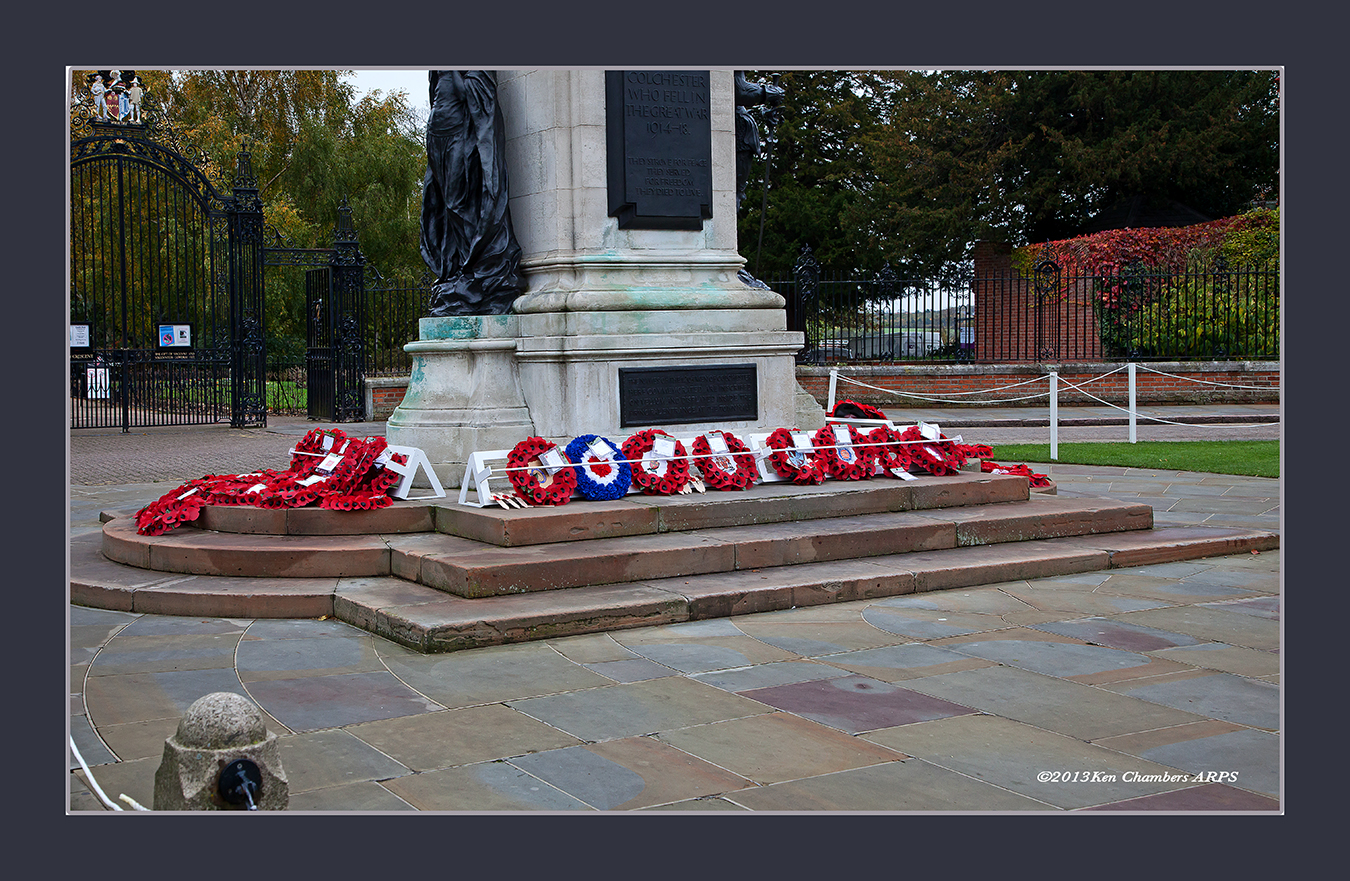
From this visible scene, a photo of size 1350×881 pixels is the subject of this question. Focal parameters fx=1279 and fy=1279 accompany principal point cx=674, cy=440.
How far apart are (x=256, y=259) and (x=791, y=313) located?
11790 millimetres

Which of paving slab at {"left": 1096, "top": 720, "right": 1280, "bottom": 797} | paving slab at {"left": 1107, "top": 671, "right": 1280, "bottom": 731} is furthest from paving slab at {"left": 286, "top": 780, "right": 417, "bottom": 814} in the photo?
paving slab at {"left": 1107, "top": 671, "right": 1280, "bottom": 731}

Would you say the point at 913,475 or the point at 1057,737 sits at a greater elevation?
the point at 913,475

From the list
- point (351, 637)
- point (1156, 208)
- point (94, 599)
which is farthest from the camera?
point (1156, 208)

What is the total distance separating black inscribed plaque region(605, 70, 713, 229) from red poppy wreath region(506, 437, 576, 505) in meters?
1.88

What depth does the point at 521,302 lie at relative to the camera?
28.5 feet

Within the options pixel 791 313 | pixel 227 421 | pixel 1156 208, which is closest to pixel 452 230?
pixel 227 421

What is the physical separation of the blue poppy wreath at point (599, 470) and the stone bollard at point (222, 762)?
4.29 m

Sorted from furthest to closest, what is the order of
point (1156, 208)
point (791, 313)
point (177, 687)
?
point (1156, 208) → point (791, 313) → point (177, 687)

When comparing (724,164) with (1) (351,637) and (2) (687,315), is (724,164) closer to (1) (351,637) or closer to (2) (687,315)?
(2) (687,315)

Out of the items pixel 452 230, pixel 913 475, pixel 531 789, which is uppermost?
pixel 452 230

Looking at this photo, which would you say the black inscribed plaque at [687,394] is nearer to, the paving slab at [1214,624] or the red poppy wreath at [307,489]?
the red poppy wreath at [307,489]

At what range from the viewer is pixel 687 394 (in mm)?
8594

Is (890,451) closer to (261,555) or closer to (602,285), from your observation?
(602,285)

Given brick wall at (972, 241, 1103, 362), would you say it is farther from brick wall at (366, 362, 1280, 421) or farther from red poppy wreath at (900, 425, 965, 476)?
red poppy wreath at (900, 425, 965, 476)
